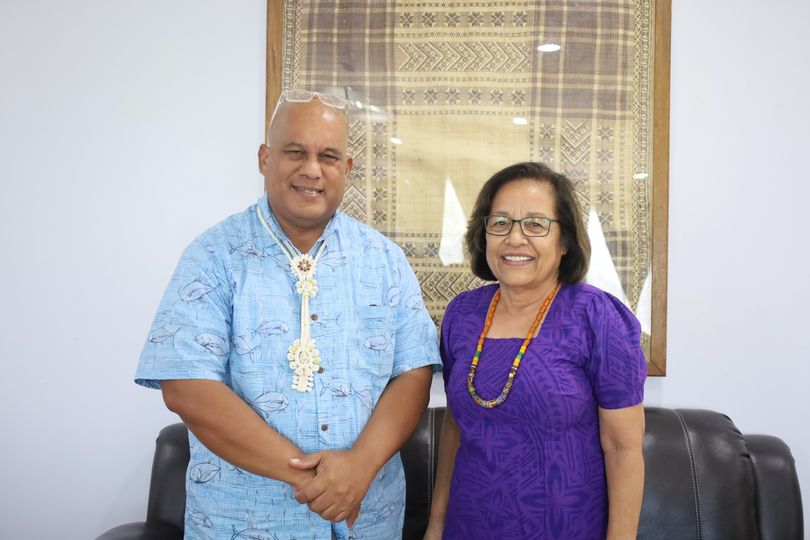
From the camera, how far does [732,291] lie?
6.81ft

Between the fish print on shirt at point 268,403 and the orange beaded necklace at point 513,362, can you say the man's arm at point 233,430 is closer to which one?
the fish print on shirt at point 268,403

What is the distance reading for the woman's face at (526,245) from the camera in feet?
4.38

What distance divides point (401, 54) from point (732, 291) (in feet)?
4.71

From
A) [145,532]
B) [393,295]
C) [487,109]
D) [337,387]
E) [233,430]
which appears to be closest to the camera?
[233,430]

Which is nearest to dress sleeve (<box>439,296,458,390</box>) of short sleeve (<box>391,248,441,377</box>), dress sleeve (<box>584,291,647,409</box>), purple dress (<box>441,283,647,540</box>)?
short sleeve (<box>391,248,441,377</box>)

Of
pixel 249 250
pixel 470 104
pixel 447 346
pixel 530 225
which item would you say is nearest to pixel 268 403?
pixel 249 250

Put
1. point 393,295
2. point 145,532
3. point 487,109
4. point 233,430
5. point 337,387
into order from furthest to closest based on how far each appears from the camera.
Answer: point 487,109
point 145,532
point 393,295
point 337,387
point 233,430

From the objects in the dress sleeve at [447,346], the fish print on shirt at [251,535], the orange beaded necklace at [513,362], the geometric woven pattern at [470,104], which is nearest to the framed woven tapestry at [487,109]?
the geometric woven pattern at [470,104]

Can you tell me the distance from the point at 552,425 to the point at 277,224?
2.54ft

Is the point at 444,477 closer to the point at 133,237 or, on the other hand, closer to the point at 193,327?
the point at 193,327

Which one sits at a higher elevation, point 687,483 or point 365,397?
point 365,397

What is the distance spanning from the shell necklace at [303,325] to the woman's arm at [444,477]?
395 millimetres

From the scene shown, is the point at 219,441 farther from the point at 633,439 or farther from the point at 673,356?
the point at 673,356

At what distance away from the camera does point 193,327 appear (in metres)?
1.22
